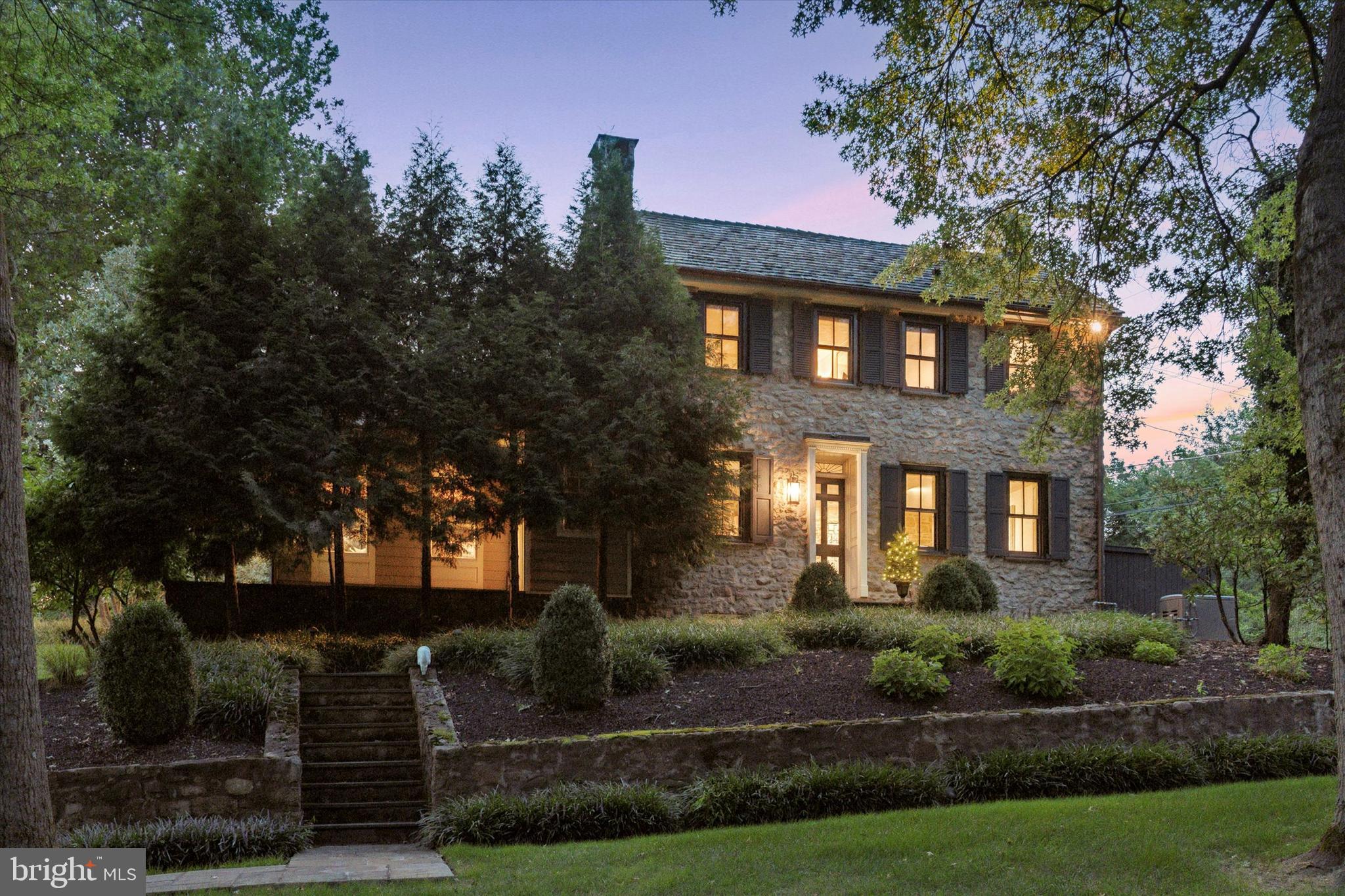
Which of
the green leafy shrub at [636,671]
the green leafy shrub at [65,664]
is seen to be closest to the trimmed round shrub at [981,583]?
the green leafy shrub at [636,671]

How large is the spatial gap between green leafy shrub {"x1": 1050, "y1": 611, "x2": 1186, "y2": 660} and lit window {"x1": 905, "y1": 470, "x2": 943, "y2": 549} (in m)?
4.00

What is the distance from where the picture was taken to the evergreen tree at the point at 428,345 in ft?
43.1

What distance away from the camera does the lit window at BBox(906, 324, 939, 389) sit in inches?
707

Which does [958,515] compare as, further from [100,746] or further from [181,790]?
[100,746]

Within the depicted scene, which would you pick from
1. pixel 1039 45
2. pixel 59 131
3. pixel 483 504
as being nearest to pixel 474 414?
pixel 483 504

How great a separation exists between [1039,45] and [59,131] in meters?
14.8

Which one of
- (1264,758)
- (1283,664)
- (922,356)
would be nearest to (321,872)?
(1264,758)

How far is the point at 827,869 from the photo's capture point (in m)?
6.66

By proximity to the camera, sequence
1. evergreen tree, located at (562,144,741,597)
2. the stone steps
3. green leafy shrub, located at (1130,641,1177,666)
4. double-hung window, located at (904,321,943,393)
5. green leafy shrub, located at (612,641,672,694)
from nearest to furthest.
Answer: the stone steps, green leafy shrub, located at (612,641,672,694), green leafy shrub, located at (1130,641,1177,666), evergreen tree, located at (562,144,741,597), double-hung window, located at (904,321,943,393)

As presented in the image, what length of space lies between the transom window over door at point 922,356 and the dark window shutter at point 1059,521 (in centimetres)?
278

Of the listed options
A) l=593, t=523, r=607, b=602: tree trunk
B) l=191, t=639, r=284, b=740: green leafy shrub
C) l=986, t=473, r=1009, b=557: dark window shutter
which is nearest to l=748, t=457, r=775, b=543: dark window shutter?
l=593, t=523, r=607, b=602: tree trunk

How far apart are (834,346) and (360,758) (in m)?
10.7

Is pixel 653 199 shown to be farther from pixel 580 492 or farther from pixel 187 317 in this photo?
pixel 187 317

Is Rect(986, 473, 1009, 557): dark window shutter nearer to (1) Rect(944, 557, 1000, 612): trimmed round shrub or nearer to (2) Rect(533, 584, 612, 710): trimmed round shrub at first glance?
(1) Rect(944, 557, 1000, 612): trimmed round shrub
